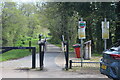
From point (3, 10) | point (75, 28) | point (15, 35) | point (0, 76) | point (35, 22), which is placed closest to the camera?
point (0, 76)

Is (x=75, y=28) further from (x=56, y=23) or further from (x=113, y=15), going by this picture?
(x=113, y=15)

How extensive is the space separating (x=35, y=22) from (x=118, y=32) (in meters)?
A: 29.8

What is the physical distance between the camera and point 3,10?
25344 millimetres

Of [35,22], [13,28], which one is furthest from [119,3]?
[35,22]

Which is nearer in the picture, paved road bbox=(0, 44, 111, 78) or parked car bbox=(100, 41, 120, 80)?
parked car bbox=(100, 41, 120, 80)

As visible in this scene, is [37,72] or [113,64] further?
[37,72]

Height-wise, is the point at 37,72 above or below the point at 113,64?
below

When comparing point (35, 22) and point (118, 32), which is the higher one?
point (35, 22)

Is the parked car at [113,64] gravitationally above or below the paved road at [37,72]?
above

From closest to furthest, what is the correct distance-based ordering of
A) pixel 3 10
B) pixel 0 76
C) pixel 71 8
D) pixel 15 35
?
pixel 0 76
pixel 71 8
pixel 3 10
pixel 15 35

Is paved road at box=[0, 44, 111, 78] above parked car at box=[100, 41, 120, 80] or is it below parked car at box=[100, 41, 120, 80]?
below

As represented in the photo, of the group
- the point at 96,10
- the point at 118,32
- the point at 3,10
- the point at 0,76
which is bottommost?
the point at 0,76

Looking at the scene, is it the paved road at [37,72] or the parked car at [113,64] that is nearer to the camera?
the parked car at [113,64]

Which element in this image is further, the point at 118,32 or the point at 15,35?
the point at 15,35
